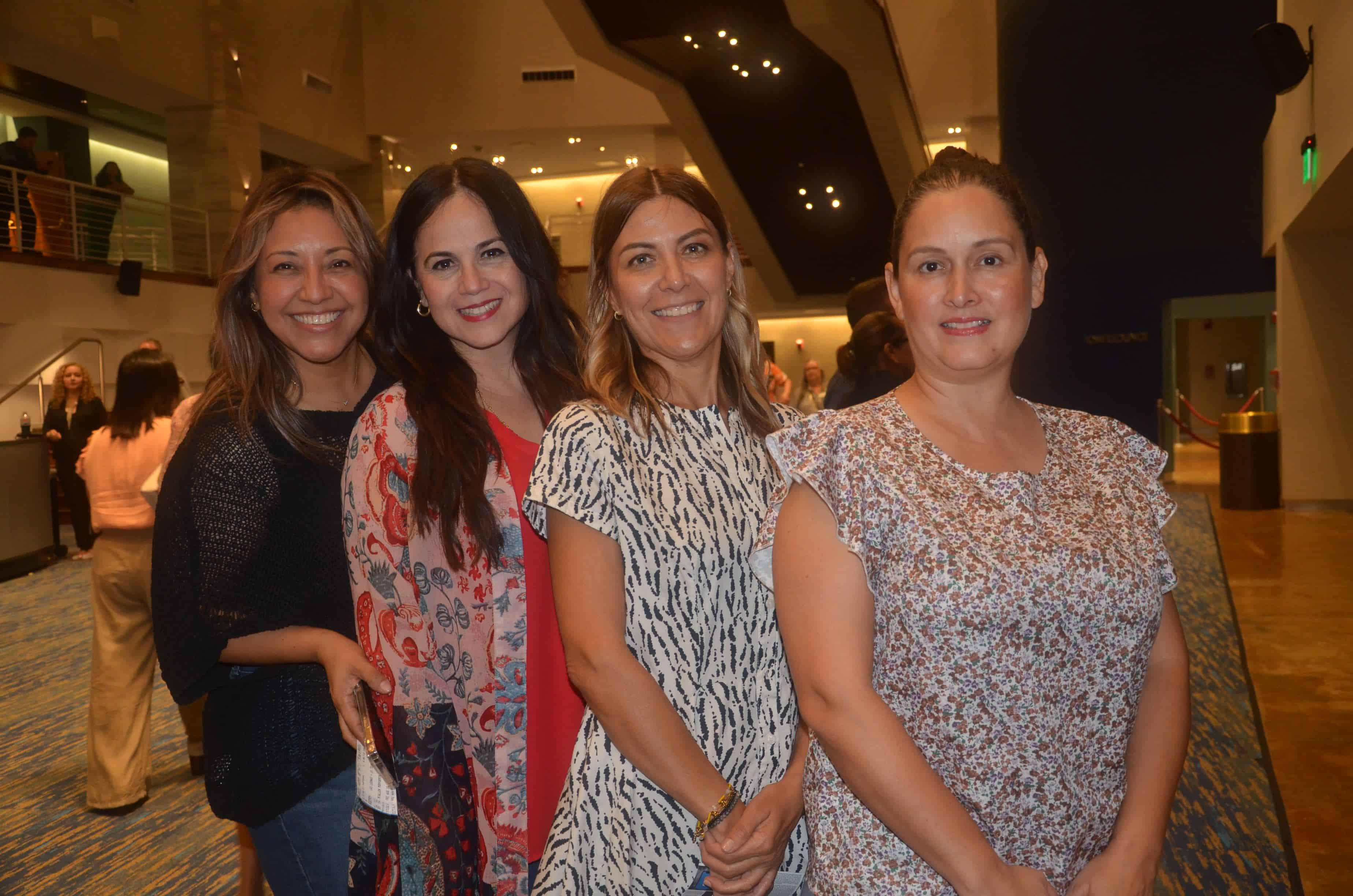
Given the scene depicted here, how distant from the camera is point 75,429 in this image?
11109 millimetres

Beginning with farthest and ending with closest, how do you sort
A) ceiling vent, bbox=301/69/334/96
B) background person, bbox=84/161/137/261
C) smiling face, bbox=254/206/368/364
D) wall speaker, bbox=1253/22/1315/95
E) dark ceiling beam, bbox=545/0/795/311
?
ceiling vent, bbox=301/69/334/96 → background person, bbox=84/161/137/261 → dark ceiling beam, bbox=545/0/795/311 → wall speaker, bbox=1253/22/1315/95 → smiling face, bbox=254/206/368/364

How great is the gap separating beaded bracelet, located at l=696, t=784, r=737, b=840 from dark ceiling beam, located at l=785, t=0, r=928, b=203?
11.0 m

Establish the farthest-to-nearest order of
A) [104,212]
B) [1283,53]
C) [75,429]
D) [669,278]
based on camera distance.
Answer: [104,212] → [75,429] → [1283,53] → [669,278]

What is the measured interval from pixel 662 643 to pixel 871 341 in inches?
92.7

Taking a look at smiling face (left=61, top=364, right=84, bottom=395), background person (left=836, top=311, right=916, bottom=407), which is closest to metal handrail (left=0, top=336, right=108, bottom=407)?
smiling face (left=61, top=364, right=84, bottom=395)

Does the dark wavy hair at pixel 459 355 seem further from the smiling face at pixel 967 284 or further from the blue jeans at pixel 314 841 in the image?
the smiling face at pixel 967 284

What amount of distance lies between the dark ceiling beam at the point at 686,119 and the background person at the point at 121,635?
31.9 ft

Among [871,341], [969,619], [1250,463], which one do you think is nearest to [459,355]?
[969,619]

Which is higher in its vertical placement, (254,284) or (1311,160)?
(1311,160)

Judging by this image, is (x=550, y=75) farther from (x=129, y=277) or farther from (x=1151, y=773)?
(x=1151, y=773)

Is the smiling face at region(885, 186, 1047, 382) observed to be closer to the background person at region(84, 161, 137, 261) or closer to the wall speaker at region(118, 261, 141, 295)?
the wall speaker at region(118, 261, 141, 295)

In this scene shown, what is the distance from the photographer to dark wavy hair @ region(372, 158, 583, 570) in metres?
1.78

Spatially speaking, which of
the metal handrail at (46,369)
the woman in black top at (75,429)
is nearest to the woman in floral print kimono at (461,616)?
the woman in black top at (75,429)

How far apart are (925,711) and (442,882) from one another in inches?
30.5
